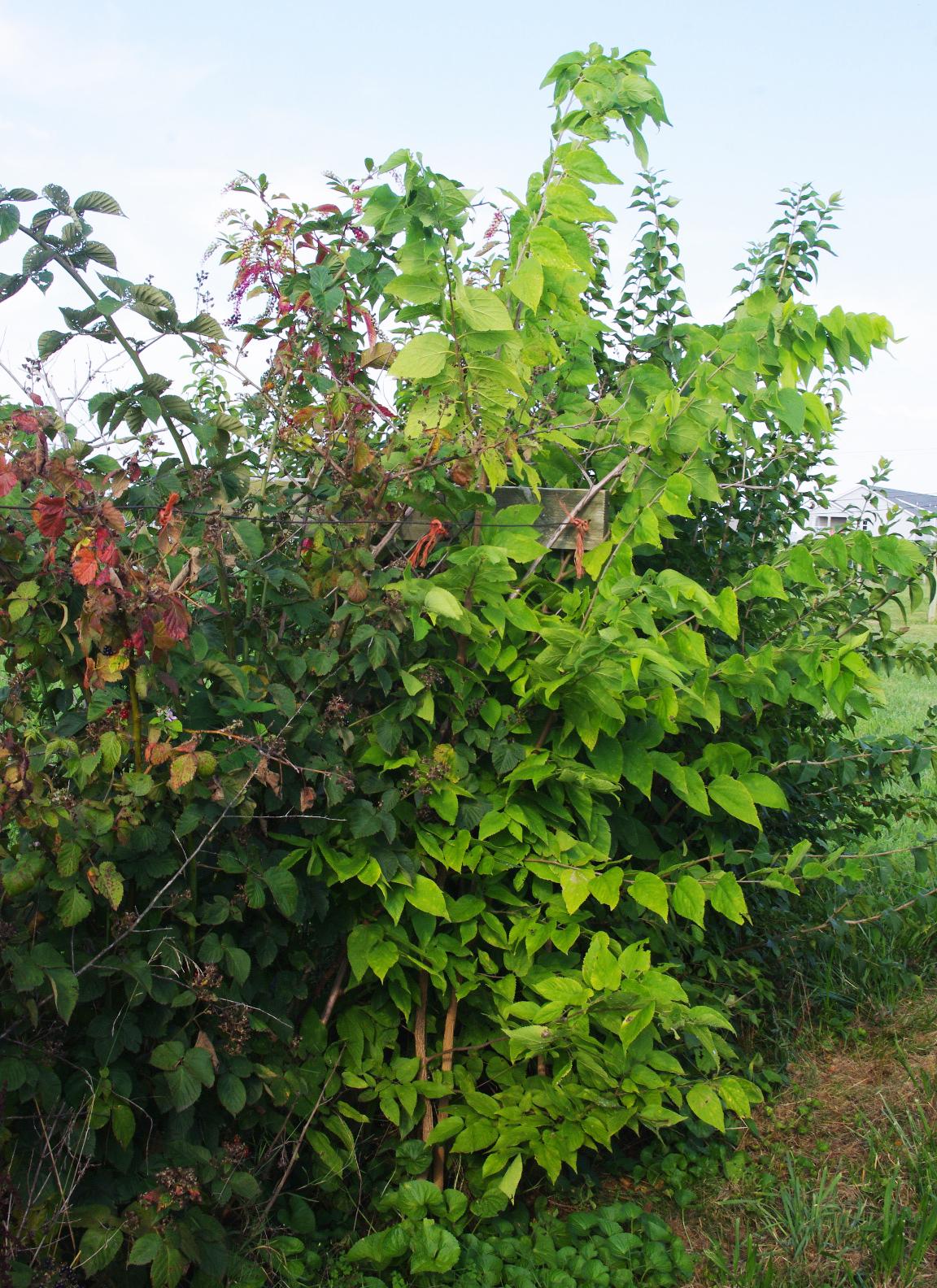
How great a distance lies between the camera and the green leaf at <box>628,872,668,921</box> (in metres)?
A: 2.64

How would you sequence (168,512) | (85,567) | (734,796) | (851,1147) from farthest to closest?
1. (851,1147)
2. (734,796)
3. (168,512)
4. (85,567)

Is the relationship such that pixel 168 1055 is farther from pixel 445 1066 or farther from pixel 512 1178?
pixel 512 1178

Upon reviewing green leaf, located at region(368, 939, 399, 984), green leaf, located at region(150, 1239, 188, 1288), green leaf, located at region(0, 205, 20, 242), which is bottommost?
green leaf, located at region(150, 1239, 188, 1288)

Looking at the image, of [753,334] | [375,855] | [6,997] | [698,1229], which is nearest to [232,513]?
[375,855]

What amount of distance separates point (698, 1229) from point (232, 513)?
2.14m

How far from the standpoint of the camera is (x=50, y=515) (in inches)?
82.5

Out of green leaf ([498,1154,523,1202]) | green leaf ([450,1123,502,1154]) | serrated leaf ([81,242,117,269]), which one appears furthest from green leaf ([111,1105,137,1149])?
serrated leaf ([81,242,117,269])

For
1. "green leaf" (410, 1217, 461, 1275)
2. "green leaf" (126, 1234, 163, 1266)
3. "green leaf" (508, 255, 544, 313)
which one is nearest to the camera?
"green leaf" (126, 1234, 163, 1266)

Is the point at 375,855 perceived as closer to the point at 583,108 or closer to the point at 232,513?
the point at 232,513

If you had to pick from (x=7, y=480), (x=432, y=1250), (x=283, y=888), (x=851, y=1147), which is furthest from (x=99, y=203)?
(x=851, y=1147)

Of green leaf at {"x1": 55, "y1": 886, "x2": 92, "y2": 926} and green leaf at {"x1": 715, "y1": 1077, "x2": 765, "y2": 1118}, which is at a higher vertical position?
green leaf at {"x1": 55, "y1": 886, "x2": 92, "y2": 926}

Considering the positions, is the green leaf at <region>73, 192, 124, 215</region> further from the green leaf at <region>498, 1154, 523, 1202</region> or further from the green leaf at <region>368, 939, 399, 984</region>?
the green leaf at <region>498, 1154, 523, 1202</region>

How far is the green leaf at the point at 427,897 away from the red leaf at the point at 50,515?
1.09 metres

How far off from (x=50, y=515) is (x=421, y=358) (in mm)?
806
